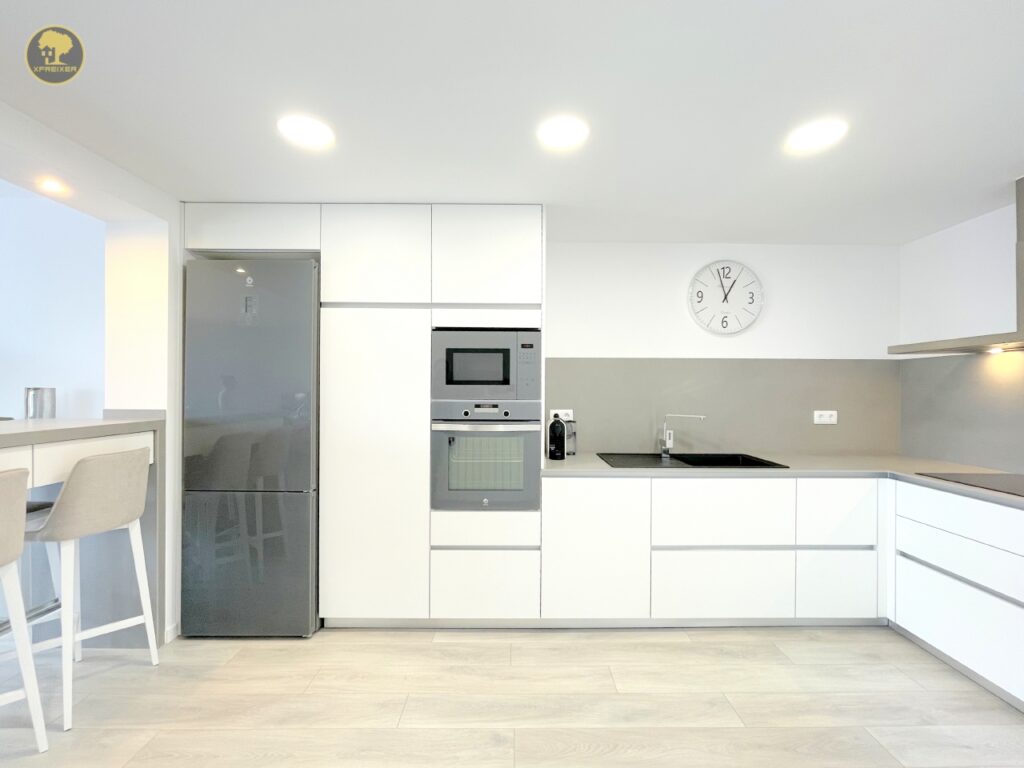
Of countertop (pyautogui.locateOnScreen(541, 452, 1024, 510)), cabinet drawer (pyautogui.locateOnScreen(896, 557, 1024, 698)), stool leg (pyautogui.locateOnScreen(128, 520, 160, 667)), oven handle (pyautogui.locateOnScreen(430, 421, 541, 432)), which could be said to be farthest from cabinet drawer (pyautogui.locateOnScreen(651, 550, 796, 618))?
stool leg (pyautogui.locateOnScreen(128, 520, 160, 667))

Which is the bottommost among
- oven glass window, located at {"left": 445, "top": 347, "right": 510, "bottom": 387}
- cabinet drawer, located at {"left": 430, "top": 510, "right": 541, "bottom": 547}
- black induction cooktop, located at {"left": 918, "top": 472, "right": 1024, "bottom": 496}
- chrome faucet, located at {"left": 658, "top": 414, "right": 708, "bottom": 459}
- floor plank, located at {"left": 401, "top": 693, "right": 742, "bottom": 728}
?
floor plank, located at {"left": 401, "top": 693, "right": 742, "bottom": 728}

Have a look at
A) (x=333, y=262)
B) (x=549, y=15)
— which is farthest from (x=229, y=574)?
(x=549, y=15)

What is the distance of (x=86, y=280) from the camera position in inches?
125

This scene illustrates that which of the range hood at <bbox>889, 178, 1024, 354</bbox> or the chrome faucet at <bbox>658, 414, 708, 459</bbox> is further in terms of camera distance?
the chrome faucet at <bbox>658, 414, 708, 459</bbox>

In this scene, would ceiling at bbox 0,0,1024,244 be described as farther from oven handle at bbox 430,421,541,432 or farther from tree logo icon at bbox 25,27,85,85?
oven handle at bbox 430,421,541,432

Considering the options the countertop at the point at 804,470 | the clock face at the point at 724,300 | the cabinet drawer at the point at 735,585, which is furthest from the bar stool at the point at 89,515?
the clock face at the point at 724,300

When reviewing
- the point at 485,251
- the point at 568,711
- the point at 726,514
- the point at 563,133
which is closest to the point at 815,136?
the point at 563,133

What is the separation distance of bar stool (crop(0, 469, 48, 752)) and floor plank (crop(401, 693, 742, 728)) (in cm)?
129

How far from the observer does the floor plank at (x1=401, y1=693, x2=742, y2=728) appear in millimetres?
2211

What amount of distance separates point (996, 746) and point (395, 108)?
311cm

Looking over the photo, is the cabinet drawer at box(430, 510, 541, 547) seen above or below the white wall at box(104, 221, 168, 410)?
below

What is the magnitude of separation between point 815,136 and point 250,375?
8.92ft

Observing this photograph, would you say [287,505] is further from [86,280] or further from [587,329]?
[587,329]

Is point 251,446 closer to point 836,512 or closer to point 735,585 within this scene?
point 735,585
